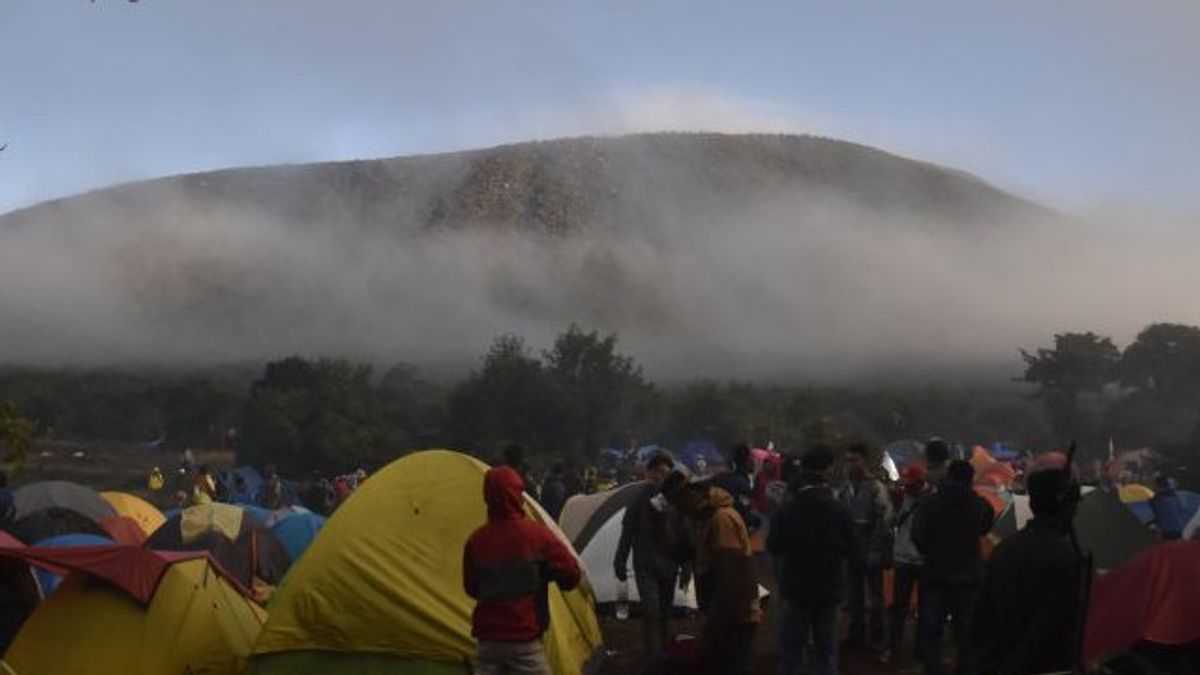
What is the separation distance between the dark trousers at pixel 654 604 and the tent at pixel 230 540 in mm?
5170

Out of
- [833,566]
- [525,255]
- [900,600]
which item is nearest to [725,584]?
[833,566]

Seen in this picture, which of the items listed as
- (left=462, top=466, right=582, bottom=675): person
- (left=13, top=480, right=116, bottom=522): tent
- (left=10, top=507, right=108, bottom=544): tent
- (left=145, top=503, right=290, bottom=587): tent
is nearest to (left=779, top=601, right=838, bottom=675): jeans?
(left=462, top=466, right=582, bottom=675): person

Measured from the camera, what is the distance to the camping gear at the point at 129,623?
1082 centimetres

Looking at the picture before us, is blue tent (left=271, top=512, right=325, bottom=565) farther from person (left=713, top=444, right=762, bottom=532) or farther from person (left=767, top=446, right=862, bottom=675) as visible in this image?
person (left=767, top=446, right=862, bottom=675)

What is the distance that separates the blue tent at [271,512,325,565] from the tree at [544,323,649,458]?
38215 mm

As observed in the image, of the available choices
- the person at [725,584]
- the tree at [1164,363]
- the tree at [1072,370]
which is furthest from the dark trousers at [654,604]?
the tree at [1164,363]

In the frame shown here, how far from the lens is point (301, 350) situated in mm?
109375

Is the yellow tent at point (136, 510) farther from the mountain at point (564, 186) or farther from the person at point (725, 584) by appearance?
the mountain at point (564, 186)

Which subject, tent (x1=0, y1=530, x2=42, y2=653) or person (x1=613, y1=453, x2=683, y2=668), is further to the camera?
person (x1=613, y1=453, x2=683, y2=668)

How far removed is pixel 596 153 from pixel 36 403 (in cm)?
8949

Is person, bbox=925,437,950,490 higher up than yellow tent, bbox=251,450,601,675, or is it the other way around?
person, bbox=925,437,950,490

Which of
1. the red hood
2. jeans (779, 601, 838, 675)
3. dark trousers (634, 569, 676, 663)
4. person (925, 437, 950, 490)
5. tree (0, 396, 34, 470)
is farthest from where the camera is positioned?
dark trousers (634, 569, 676, 663)

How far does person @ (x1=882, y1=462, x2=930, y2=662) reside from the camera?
12.0 m

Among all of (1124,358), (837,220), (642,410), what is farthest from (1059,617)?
(837,220)
